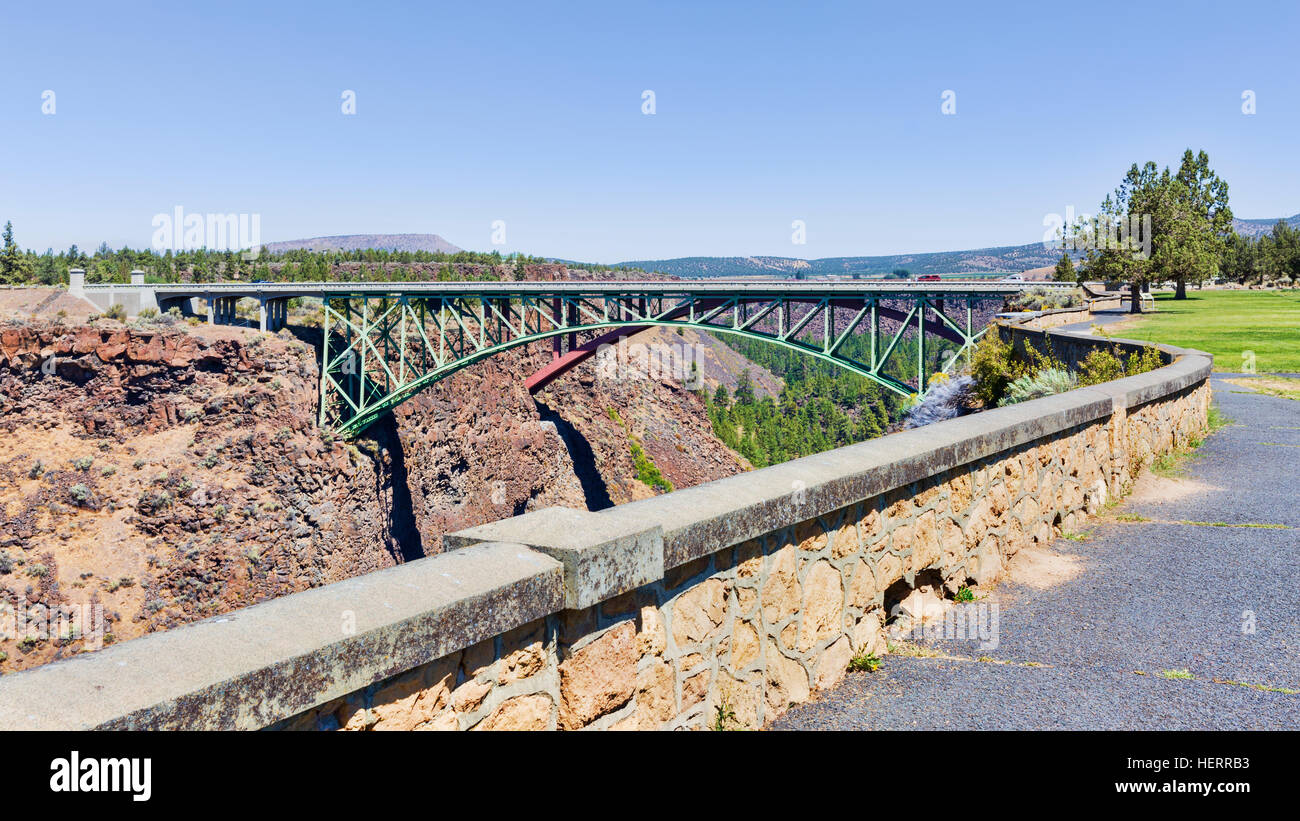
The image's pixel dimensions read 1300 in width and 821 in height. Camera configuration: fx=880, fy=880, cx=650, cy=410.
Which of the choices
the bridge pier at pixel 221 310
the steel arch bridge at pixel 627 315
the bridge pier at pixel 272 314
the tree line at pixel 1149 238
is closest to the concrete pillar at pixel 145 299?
the bridge pier at pixel 221 310

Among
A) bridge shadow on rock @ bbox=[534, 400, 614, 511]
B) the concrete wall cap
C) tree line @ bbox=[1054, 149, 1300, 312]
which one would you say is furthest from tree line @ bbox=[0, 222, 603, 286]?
the concrete wall cap

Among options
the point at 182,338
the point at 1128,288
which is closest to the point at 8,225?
the point at 182,338

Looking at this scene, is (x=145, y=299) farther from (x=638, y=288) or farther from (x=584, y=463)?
(x=584, y=463)

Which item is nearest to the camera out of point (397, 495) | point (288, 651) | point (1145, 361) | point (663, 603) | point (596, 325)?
point (288, 651)

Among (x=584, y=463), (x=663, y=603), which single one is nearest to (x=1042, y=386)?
(x=663, y=603)
